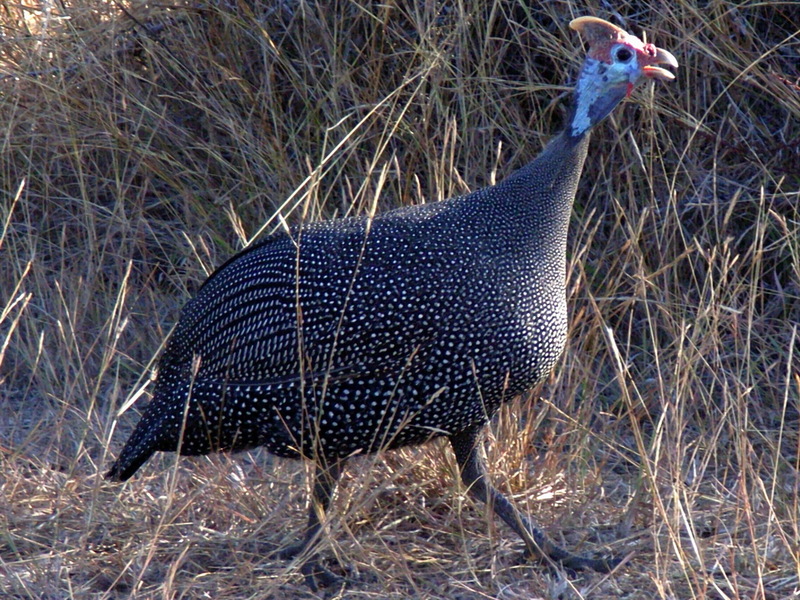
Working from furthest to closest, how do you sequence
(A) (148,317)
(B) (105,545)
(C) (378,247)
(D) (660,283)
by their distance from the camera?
(A) (148,317), (D) (660,283), (B) (105,545), (C) (378,247)

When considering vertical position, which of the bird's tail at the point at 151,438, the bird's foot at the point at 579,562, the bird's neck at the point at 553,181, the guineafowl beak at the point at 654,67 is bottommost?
the bird's foot at the point at 579,562

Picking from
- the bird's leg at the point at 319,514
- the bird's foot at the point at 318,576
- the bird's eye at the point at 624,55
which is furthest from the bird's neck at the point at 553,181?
the bird's foot at the point at 318,576

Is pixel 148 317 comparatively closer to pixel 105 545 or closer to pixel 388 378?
pixel 105 545

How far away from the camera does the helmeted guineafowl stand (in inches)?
104

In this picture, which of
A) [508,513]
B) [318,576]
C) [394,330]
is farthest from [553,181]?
[318,576]

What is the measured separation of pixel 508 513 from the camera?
292cm

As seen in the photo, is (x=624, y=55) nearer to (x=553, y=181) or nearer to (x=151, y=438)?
(x=553, y=181)

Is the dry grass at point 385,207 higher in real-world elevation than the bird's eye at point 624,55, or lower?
lower

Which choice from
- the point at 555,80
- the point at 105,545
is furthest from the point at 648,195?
the point at 105,545

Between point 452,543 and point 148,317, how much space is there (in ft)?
5.51

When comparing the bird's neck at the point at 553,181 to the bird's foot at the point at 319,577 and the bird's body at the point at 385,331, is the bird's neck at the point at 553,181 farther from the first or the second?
the bird's foot at the point at 319,577

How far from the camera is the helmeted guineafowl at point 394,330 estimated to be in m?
2.64

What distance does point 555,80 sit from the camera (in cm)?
418

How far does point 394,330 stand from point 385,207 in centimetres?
139
